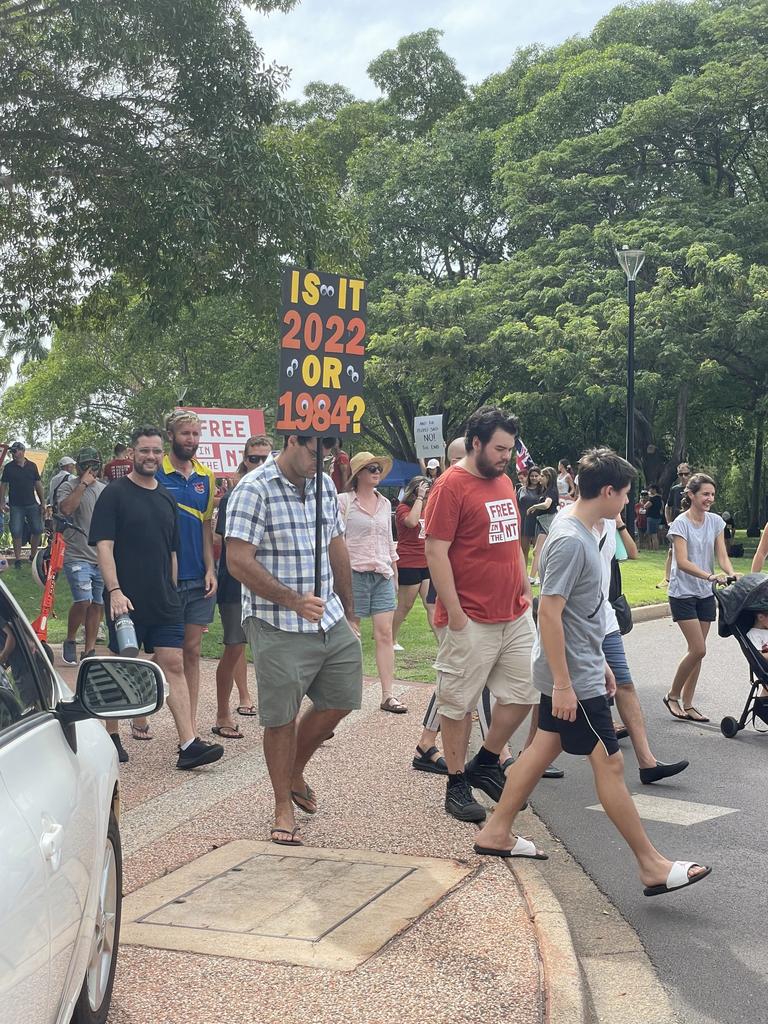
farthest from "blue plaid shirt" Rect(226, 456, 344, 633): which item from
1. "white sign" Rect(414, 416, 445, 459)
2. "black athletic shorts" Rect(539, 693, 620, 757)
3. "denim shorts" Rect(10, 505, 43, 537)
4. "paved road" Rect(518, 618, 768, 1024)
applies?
"white sign" Rect(414, 416, 445, 459)

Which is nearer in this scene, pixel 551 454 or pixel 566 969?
pixel 566 969

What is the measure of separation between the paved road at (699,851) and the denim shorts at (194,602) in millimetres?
2325

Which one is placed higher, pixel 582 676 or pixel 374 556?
pixel 374 556

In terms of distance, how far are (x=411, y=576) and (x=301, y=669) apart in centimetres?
483

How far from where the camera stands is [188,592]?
25.5 feet

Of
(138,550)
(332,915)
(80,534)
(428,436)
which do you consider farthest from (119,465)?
(428,436)

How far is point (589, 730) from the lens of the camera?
5.18 metres

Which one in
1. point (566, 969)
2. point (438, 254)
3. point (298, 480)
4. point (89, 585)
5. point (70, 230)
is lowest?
point (566, 969)

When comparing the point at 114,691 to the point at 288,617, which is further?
the point at 288,617

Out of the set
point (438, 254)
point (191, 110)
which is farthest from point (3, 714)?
point (438, 254)

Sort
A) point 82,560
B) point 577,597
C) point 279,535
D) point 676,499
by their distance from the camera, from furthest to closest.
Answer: point 676,499 < point 82,560 < point 279,535 < point 577,597

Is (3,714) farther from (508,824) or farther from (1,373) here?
(1,373)

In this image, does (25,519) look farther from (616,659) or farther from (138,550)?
(616,659)

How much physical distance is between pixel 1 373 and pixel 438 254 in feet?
69.8
